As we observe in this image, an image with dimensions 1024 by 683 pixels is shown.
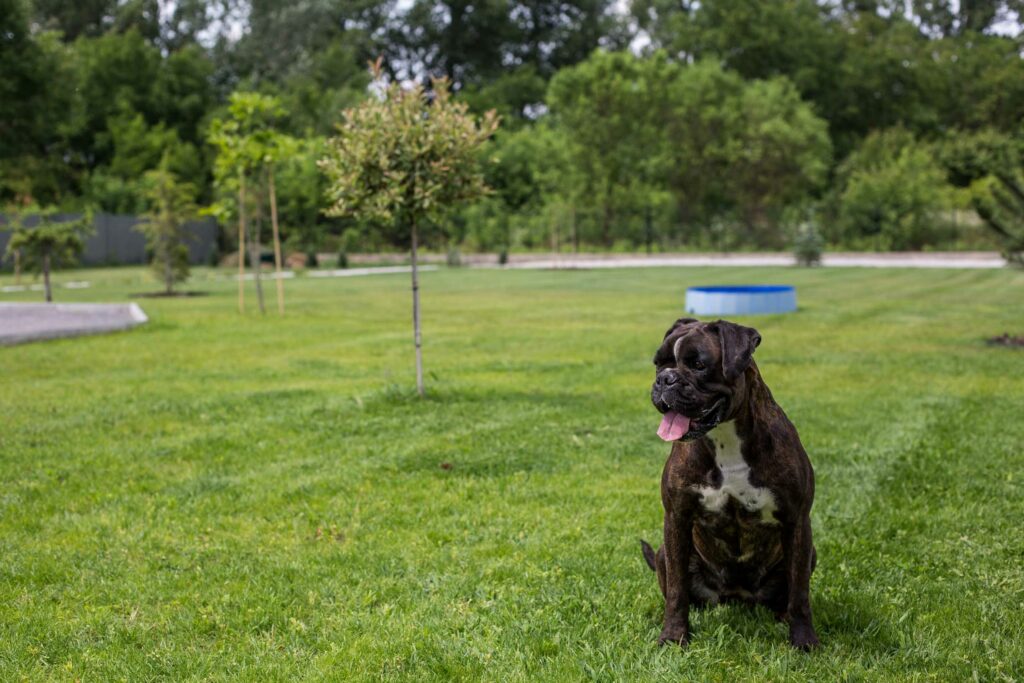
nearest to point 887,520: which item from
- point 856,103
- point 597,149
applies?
point 597,149

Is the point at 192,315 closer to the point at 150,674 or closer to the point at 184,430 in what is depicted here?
the point at 184,430

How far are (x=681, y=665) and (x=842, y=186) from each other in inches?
1870

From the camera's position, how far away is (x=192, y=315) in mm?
17562

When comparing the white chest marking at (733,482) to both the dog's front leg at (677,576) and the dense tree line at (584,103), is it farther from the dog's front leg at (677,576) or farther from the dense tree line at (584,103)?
the dense tree line at (584,103)

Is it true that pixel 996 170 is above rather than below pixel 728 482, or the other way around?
above

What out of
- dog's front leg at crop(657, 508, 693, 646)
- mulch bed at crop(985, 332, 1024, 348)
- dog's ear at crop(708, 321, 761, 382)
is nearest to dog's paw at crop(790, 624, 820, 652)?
dog's front leg at crop(657, 508, 693, 646)

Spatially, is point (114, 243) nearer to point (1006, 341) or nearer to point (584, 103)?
point (584, 103)

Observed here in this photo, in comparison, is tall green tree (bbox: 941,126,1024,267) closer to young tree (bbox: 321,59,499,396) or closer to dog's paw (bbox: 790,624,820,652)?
young tree (bbox: 321,59,499,396)

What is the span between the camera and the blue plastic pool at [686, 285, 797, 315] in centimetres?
1547

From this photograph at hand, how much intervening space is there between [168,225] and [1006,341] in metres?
18.3

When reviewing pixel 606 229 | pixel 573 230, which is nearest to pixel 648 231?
pixel 606 229

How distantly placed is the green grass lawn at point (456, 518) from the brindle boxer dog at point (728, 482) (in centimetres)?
19

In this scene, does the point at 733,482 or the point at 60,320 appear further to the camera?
the point at 60,320

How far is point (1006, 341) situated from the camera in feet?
39.2
